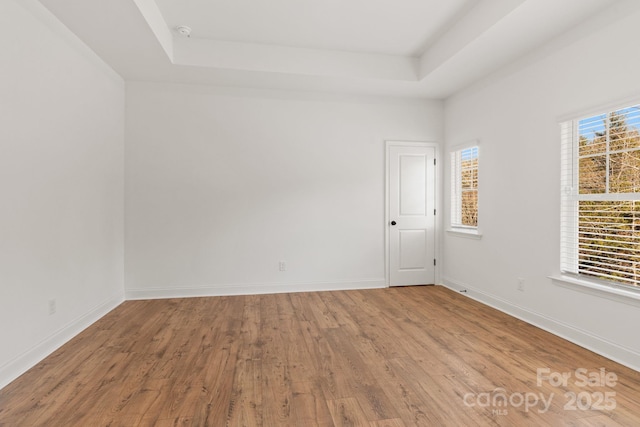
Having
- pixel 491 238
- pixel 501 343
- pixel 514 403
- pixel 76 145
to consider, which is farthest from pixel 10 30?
pixel 491 238

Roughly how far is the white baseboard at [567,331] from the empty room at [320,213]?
23 mm

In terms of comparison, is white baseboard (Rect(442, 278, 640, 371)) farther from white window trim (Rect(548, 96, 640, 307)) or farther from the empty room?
white window trim (Rect(548, 96, 640, 307))

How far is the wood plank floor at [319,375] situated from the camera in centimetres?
195

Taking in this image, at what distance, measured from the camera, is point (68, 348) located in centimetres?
290

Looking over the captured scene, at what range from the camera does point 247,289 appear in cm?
464

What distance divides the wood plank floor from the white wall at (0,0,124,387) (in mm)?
295

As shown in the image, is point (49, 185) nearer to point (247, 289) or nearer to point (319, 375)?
point (247, 289)

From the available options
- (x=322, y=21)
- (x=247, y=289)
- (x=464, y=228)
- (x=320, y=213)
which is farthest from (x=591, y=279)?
(x=247, y=289)

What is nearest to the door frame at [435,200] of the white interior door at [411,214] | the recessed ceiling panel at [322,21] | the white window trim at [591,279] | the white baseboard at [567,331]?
the white interior door at [411,214]

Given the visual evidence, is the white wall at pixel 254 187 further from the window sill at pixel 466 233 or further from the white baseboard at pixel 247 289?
the window sill at pixel 466 233

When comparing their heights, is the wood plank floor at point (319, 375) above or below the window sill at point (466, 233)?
below

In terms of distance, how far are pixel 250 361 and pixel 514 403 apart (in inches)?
70.2

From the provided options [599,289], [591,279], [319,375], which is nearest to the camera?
[319,375]

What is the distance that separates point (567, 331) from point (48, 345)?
440 cm
